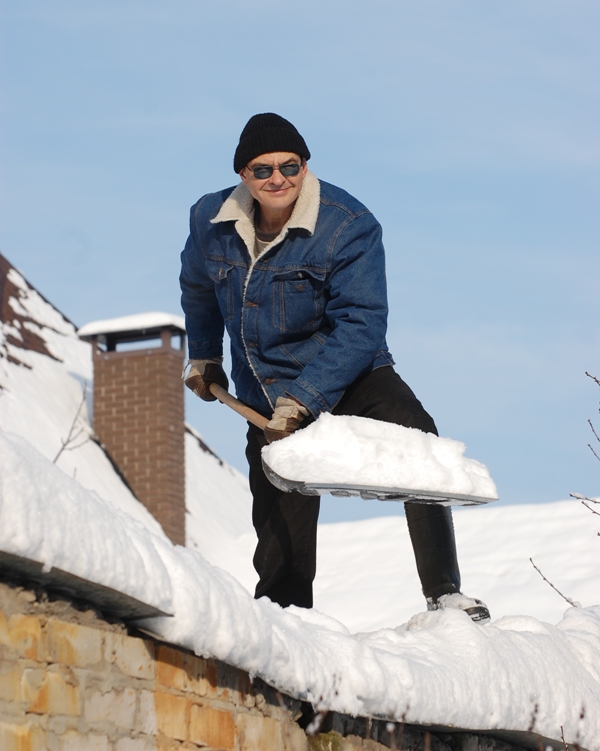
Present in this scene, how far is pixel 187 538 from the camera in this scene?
12.8 metres

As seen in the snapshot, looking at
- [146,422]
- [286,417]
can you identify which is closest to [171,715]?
[286,417]

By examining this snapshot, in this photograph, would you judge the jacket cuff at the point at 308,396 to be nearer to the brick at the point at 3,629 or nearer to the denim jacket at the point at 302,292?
the denim jacket at the point at 302,292

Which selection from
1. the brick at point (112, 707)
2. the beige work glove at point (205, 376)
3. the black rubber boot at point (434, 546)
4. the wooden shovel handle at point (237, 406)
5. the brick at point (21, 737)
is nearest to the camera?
the brick at point (21, 737)

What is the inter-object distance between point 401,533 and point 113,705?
8969 mm

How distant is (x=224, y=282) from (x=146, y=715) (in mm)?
1645

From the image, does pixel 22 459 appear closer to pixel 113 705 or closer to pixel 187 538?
pixel 113 705

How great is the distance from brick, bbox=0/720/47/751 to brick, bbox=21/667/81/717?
4 centimetres

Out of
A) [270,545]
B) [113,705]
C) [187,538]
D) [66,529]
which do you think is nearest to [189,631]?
[113,705]

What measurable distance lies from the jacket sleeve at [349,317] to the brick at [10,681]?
1.48 metres

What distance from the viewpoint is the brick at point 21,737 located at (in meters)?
2.38

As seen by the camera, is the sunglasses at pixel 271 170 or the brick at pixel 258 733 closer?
the brick at pixel 258 733

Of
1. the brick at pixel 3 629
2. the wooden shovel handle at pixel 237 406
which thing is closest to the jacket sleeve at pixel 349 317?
the wooden shovel handle at pixel 237 406

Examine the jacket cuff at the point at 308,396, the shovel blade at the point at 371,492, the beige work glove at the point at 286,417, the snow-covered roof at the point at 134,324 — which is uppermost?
the snow-covered roof at the point at 134,324

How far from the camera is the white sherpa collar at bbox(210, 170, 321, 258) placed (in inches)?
152
